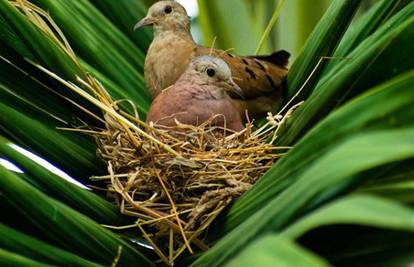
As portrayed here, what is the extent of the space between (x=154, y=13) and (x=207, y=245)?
1652 millimetres

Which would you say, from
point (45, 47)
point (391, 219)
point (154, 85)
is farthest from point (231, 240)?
point (154, 85)

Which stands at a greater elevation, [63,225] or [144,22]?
[144,22]

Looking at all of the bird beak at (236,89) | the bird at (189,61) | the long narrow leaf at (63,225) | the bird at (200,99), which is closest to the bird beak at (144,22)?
the bird at (189,61)

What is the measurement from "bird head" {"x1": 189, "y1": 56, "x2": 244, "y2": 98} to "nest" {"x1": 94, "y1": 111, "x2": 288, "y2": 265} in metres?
0.48

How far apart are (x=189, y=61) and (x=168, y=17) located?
0.32m

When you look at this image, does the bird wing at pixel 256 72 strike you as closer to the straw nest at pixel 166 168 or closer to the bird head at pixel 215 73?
the bird head at pixel 215 73

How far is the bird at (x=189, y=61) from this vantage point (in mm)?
3131

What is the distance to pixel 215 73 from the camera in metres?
3.24

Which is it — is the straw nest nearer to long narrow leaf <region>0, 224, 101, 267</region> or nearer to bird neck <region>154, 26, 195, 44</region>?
long narrow leaf <region>0, 224, 101, 267</region>

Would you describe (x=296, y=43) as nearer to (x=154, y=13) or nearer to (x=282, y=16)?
(x=282, y=16)

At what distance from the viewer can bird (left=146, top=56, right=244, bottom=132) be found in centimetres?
287

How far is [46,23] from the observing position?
2422 millimetres

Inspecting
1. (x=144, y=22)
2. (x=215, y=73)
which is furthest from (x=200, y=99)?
(x=144, y=22)

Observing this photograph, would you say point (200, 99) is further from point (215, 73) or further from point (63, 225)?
point (63, 225)
